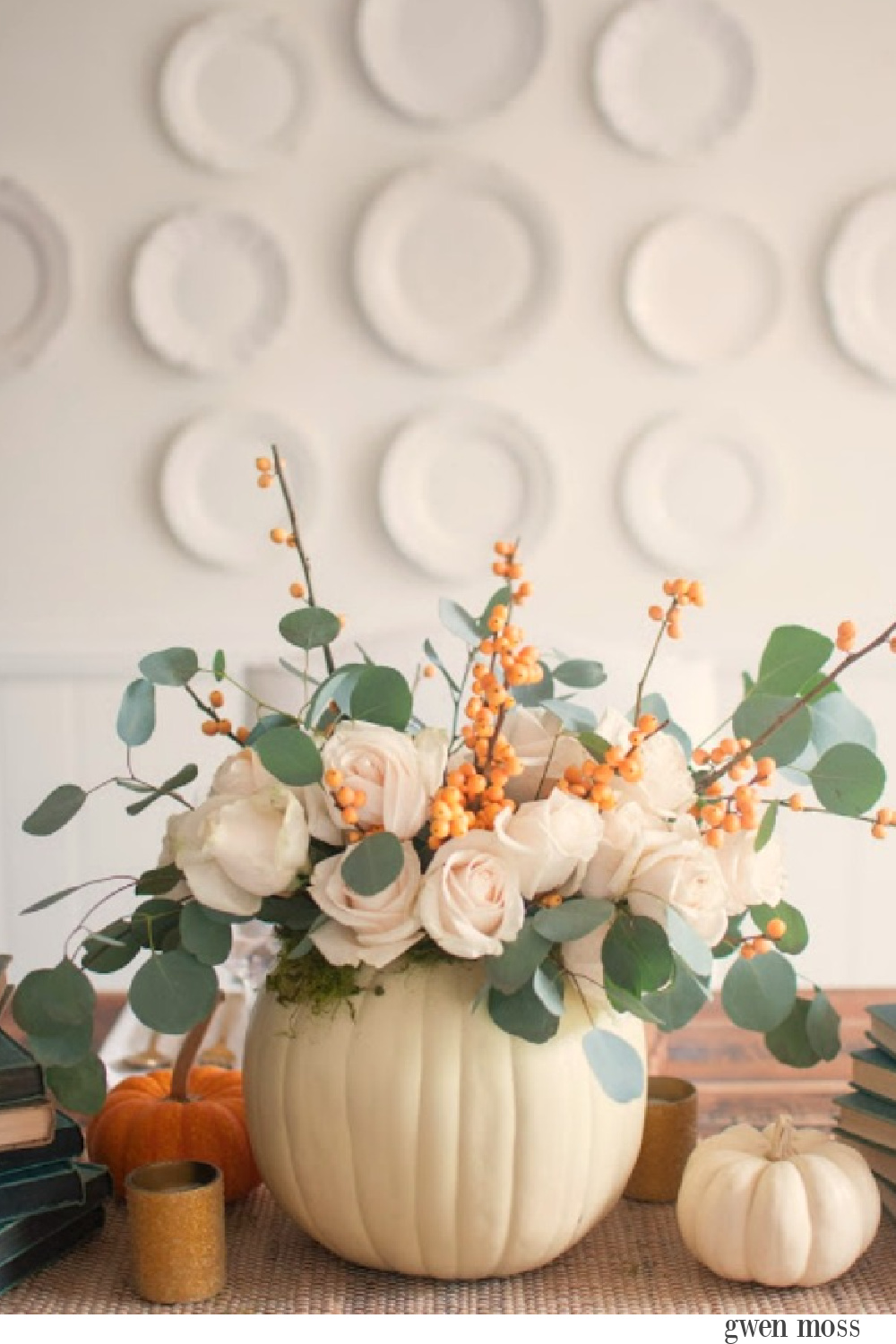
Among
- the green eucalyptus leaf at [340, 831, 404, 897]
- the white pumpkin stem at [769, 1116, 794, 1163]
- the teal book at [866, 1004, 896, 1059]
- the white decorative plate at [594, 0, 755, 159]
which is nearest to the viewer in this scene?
the green eucalyptus leaf at [340, 831, 404, 897]

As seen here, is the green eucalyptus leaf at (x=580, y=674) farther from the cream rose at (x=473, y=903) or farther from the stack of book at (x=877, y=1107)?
the stack of book at (x=877, y=1107)

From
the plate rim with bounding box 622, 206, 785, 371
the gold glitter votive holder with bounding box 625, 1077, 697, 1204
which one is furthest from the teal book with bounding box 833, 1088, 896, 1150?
the plate rim with bounding box 622, 206, 785, 371

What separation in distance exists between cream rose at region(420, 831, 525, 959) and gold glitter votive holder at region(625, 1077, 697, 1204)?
0.93 ft

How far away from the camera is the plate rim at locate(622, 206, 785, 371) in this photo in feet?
10.4

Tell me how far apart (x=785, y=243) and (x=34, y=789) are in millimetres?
1927

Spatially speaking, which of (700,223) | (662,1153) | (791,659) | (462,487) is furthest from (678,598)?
(700,223)

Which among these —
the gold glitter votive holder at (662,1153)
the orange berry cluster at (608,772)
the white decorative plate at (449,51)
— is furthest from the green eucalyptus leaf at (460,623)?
the white decorative plate at (449,51)

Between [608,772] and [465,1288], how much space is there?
317 mm

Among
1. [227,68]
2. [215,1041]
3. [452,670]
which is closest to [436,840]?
[215,1041]

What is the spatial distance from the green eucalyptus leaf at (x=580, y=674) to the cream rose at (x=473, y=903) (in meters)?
0.16

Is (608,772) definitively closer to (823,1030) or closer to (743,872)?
(743,872)

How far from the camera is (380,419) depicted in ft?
10.6

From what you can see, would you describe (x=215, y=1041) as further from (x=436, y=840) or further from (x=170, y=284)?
(x=170, y=284)

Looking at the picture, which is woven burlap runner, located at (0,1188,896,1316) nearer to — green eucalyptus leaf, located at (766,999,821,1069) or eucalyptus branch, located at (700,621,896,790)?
green eucalyptus leaf, located at (766,999,821,1069)
